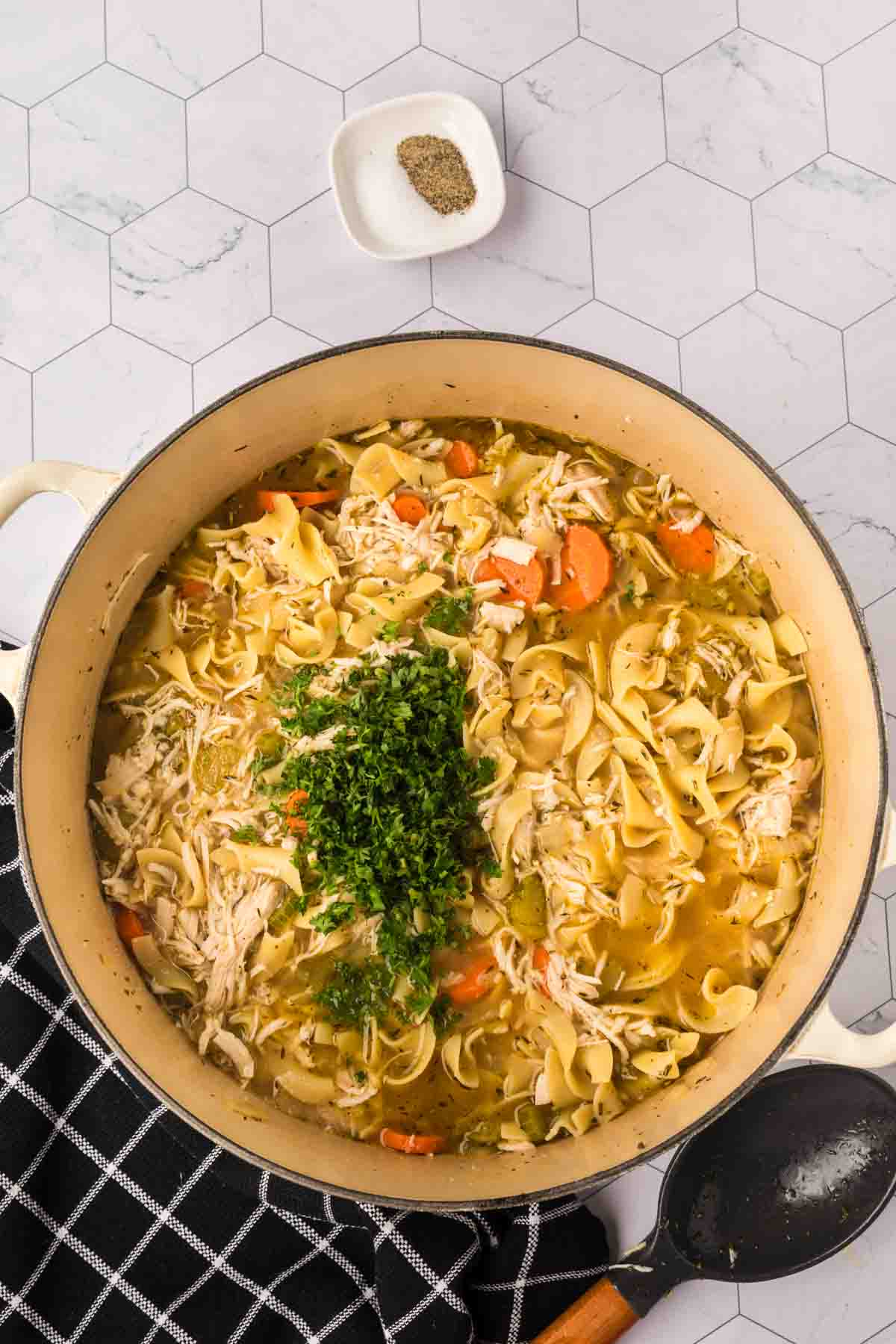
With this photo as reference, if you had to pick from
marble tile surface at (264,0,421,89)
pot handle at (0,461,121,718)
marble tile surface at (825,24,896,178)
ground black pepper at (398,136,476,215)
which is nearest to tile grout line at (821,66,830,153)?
marble tile surface at (825,24,896,178)

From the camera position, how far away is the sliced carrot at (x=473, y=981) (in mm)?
3553

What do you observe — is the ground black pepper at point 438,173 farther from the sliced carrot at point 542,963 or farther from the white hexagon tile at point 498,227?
the sliced carrot at point 542,963

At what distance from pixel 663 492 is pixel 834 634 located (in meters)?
0.72

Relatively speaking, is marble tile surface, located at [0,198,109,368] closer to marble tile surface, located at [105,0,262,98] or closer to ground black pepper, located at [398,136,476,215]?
marble tile surface, located at [105,0,262,98]

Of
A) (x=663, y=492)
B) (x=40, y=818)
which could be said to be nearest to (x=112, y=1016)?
(x=40, y=818)

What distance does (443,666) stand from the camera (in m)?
3.53

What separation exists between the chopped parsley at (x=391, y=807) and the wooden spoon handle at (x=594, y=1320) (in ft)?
3.54

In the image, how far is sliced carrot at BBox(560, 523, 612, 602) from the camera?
3699 mm

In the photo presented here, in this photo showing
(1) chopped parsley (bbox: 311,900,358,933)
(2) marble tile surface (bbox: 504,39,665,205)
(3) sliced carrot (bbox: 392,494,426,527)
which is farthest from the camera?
(2) marble tile surface (bbox: 504,39,665,205)

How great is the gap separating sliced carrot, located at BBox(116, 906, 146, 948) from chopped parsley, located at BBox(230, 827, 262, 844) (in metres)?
0.44

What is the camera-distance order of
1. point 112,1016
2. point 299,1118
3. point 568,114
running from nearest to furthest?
point 112,1016 < point 299,1118 < point 568,114

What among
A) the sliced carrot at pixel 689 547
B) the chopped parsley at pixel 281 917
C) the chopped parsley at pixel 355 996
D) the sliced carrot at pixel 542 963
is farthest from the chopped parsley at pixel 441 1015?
the sliced carrot at pixel 689 547

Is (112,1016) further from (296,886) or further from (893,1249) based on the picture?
(893,1249)

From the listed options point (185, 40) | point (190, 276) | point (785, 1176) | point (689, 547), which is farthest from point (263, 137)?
point (785, 1176)
